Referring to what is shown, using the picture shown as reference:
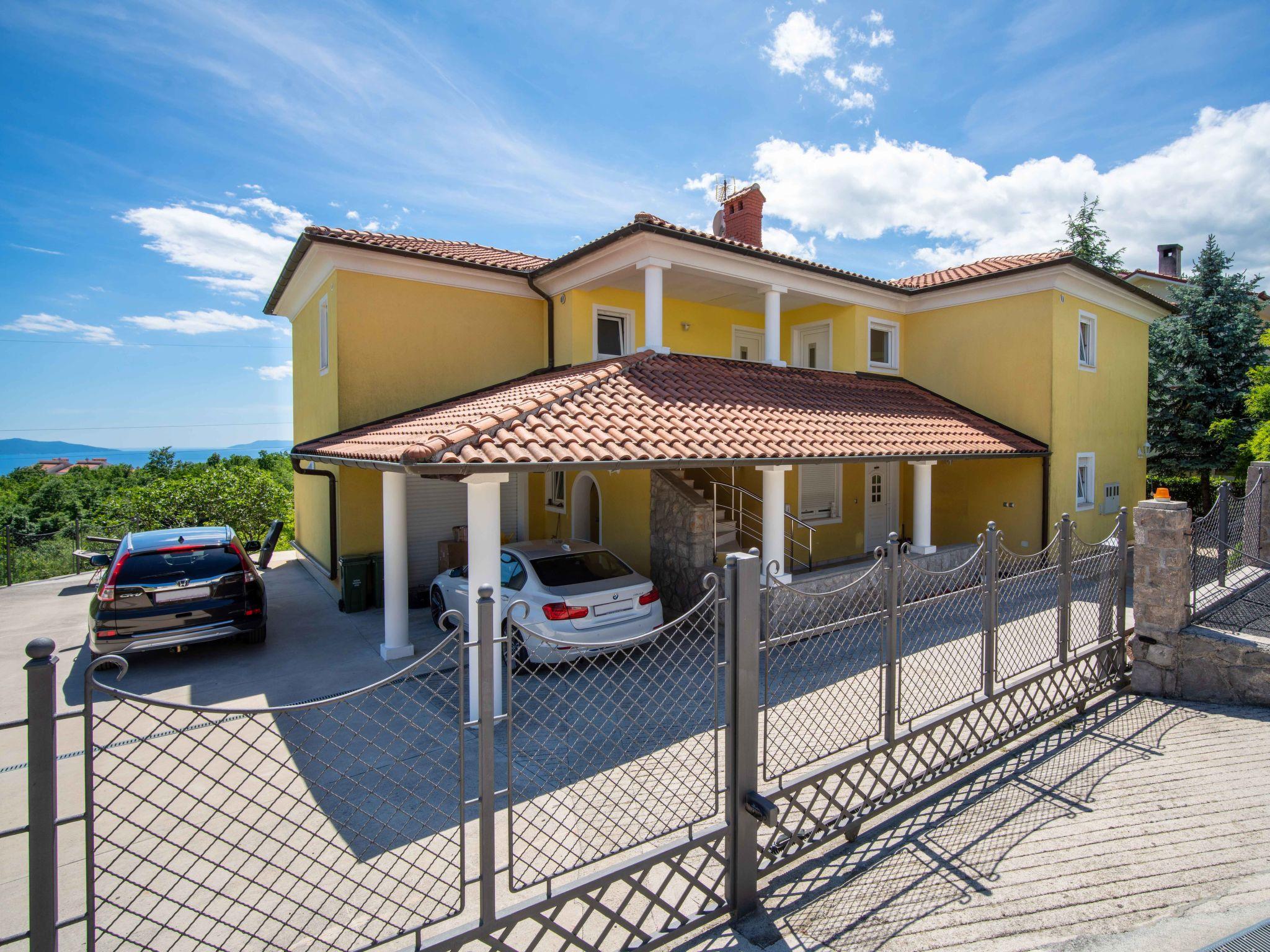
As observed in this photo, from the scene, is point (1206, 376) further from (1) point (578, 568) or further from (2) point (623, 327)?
(1) point (578, 568)

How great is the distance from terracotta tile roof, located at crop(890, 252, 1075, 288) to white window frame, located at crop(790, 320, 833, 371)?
69.8 inches

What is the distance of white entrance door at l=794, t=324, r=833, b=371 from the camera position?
48.2ft

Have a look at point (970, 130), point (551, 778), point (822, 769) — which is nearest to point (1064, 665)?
point (822, 769)

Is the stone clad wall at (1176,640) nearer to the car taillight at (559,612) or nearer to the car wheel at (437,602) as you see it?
the car taillight at (559,612)

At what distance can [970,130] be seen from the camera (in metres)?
10.2

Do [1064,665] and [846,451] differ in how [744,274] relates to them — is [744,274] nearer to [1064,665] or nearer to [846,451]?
[846,451]

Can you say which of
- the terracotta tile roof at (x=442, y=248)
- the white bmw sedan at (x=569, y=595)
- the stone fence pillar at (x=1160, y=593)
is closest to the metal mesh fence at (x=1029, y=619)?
the stone fence pillar at (x=1160, y=593)

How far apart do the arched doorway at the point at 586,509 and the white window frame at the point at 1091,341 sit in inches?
433

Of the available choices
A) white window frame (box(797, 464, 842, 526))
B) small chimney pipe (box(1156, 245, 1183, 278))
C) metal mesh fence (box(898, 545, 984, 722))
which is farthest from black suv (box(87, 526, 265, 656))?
small chimney pipe (box(1156, 245, 1183, 278))

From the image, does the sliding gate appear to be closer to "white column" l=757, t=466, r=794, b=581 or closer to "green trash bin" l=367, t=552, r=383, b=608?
"white column" l=757, t=466, r=794, b=581

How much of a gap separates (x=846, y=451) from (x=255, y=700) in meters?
8.13

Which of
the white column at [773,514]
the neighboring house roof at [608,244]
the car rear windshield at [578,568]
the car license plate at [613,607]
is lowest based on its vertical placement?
the car license plate at [613,607]

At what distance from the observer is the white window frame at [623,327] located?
483 inches

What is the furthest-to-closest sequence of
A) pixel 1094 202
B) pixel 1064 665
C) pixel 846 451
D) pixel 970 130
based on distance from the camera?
1. pixel 1094 202
2. pixel 970 130
3. pixel 846 451
4. pixel 1064 665
